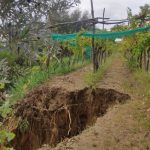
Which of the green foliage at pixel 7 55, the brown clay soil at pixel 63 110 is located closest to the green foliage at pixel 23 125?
the brown clay soil at pixel 63 110

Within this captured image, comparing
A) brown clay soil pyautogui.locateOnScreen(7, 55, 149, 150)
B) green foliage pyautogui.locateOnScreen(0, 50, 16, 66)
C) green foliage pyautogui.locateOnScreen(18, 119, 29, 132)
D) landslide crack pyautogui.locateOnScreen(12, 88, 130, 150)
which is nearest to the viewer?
green foliage pyautogui.locateOnScreen(0, 50, 16, 66)

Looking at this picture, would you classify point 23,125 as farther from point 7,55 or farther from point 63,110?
point 7,55

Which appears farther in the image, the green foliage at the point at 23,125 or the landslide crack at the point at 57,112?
the landslide crack at the point at 57,112

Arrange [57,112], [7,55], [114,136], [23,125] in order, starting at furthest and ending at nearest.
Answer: [57,112]
[23,125]
[114,136]
[7,55]

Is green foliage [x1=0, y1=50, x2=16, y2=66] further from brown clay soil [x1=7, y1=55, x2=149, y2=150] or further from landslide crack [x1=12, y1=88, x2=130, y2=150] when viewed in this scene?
landslide crack [x1=12, y1=88, x2=130, y2=150]

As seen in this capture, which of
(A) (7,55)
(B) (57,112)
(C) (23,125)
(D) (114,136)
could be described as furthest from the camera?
(B) (57,112)

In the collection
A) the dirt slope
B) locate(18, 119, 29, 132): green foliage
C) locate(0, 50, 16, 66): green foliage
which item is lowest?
locate(18, 119, 29, 132): green foliage

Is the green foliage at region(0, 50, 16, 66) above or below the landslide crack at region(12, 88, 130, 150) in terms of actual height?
above

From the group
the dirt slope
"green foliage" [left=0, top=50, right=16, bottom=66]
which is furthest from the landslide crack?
"green foliage" [left=0, top=50, right=16, bottom=66]

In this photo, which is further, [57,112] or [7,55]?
[57,112]

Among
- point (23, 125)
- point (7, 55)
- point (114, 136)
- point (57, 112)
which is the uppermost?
point (7, 55)

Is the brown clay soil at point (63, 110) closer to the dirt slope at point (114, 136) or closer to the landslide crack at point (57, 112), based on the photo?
the landslide crack at point (57, 112)

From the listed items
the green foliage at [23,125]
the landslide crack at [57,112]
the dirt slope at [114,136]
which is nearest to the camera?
the dirt slope at [114,136]

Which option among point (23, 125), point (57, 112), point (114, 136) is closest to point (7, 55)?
point (114, 136)
